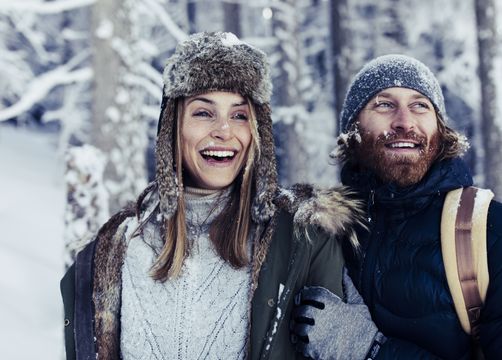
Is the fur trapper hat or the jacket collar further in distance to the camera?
the fur trapper hat

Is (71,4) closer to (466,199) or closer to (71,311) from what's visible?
(71,311)

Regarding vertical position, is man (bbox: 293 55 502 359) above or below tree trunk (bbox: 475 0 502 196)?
below

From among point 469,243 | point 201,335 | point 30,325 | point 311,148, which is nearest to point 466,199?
point 469,243

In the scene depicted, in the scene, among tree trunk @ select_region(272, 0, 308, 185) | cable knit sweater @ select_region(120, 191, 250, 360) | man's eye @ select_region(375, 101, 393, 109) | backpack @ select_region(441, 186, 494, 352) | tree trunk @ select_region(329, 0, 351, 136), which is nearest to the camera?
backpack @ select_region(441, 186, 494, 352)

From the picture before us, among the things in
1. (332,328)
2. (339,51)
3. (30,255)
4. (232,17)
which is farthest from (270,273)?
(232,17)

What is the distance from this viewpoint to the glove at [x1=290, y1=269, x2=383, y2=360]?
2.53 meters

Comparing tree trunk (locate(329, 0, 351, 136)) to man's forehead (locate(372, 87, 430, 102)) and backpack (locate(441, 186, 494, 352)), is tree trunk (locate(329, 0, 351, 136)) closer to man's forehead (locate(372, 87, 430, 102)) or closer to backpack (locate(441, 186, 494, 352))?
man's forehead (locate(372, 87, 430, 102))

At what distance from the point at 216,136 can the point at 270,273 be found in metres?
0.74

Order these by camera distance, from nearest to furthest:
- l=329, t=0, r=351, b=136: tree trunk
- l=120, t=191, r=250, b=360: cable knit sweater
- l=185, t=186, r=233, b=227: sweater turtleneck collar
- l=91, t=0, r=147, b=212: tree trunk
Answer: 1. l=120, t=191, r=250, b=360: cable knit sweater
2. l=185, t=186, r=233, b=227: sweater turtleneck collar
3. l=91, t=0, r=147, b=212: tree trunk
4. l=329, t=0, r=351, b=136: tree trunk

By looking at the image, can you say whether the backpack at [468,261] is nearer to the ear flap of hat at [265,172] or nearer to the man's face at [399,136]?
the man's face at [399,136]

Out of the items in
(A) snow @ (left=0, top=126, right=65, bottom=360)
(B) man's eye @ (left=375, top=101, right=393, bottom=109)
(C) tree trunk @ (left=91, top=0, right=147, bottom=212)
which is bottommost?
(A) snow @ (left=0, top=126, right=65, bottom=360)

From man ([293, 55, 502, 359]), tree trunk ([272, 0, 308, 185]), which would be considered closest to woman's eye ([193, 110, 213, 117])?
man ([293, 55, 502, 359])

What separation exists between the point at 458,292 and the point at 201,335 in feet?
4.04

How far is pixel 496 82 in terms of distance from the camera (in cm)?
1186
